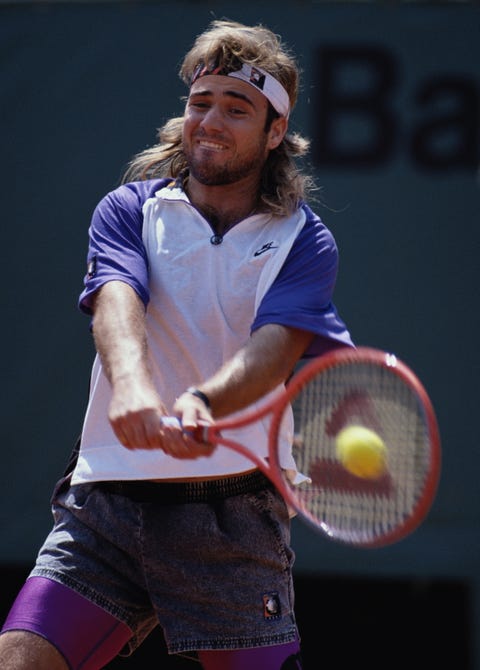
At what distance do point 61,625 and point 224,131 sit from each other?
137cm

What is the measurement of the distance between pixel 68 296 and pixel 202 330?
2862 mm

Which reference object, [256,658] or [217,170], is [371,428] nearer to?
[256,658]

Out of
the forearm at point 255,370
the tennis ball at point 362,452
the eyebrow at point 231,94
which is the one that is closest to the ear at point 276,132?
the eyebrow at point 231,94

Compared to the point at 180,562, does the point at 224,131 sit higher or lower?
higher

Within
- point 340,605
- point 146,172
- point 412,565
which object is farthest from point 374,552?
point 146,172

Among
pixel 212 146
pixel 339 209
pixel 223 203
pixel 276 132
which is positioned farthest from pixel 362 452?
pixel 339 209

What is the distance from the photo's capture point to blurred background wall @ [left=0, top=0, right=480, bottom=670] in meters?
5.67

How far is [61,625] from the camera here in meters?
2.91

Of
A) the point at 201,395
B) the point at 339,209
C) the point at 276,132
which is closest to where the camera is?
the point at 201,395

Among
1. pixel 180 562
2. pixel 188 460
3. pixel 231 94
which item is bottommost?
pixel 180 562

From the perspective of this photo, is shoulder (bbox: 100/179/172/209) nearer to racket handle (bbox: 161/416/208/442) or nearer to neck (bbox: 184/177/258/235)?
neck (bbox: 184/177/258/235)

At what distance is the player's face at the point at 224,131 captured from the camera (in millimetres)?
3252

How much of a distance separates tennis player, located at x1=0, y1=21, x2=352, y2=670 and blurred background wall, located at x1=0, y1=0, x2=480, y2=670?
252 centimetres

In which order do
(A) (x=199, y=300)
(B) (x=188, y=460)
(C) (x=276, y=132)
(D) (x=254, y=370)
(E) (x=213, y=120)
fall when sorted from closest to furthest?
(D) (x=254, y=370) → (B) (x=188, y=460) → (A) (x=199, y=300) → (E) (x=213, y=120) → (C) (x=276, y=132)
